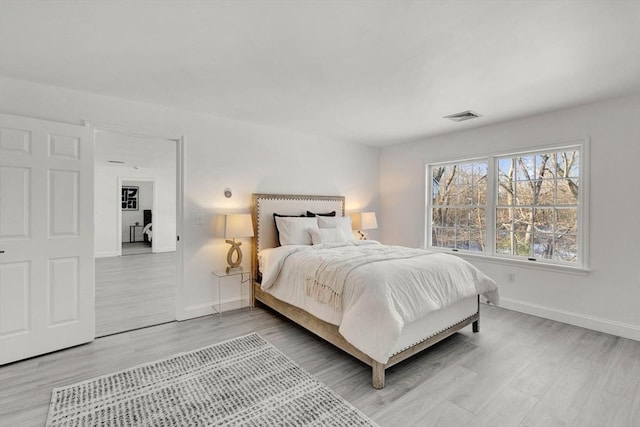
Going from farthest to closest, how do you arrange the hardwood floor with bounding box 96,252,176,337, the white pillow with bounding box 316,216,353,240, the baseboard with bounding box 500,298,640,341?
the white pillow with bounding box 316,216,353,240
the hardwood floor with bounding box 96,252,176,337
the baseboard with bounding box 500,298,640,341

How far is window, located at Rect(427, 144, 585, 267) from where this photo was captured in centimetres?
348

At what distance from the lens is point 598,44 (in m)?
2.05

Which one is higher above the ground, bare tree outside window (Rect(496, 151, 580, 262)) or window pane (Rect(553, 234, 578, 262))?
bare tree outside window (Rect(496, 151, 580, 262))

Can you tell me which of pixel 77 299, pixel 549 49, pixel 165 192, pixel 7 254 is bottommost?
pixel 77 299

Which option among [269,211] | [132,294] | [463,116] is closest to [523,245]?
[463,116]

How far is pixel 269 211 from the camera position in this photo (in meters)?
4.07

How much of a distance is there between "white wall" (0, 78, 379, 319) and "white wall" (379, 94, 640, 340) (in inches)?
102

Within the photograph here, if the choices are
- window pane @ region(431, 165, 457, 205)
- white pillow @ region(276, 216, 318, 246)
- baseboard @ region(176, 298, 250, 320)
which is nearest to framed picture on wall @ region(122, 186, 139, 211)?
baseboard @ region(176, 298, 250, 320)

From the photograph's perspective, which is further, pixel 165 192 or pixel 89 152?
pixel 165 192

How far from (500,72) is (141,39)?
2724 millimetres

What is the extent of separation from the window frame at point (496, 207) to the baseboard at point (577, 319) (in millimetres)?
497

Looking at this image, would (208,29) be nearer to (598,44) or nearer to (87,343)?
(598,44)

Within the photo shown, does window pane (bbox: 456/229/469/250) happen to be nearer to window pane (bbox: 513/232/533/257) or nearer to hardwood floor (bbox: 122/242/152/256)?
window pane (bbox: 513/232/533/257)

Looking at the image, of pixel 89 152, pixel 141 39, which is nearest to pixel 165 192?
pixel 89 152
